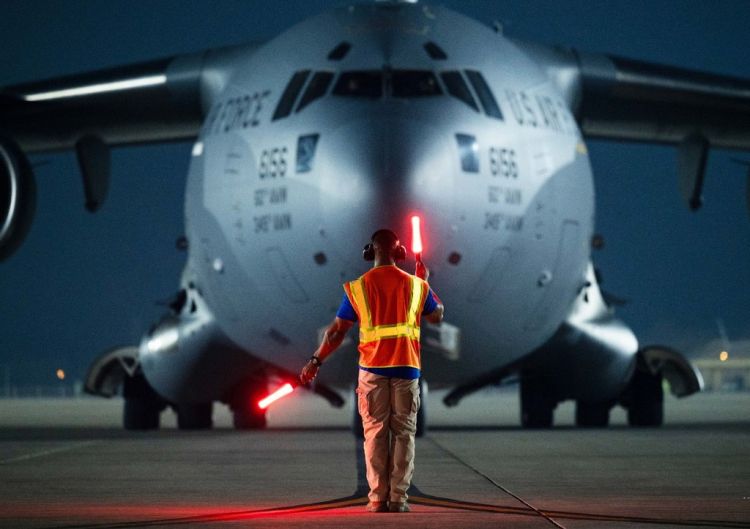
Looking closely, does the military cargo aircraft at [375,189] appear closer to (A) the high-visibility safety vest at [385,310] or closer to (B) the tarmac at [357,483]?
(B) the tarmac at [357,483]

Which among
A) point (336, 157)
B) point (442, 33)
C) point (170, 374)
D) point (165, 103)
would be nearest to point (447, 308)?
point (336, 157)

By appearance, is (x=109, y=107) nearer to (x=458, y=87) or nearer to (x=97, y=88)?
(x=97, y=88)

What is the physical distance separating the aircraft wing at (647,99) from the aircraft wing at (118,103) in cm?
375

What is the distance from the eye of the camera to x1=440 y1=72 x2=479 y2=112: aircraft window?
1439cm

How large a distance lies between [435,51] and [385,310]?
6.93m

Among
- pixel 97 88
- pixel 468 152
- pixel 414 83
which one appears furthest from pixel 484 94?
pixel 97 88

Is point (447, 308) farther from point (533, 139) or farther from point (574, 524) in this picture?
point (574, 524)

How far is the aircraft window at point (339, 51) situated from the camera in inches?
579

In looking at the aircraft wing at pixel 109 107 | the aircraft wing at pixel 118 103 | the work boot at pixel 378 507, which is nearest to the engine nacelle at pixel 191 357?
the aircraft wing at pixel 109 107

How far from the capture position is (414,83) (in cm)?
1430

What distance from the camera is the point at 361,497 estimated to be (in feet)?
27.8

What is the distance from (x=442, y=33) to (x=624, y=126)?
17.1ft

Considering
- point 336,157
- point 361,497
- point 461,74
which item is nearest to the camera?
point 361,497

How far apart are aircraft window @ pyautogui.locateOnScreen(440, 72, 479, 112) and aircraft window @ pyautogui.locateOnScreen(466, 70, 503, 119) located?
0.11 m
